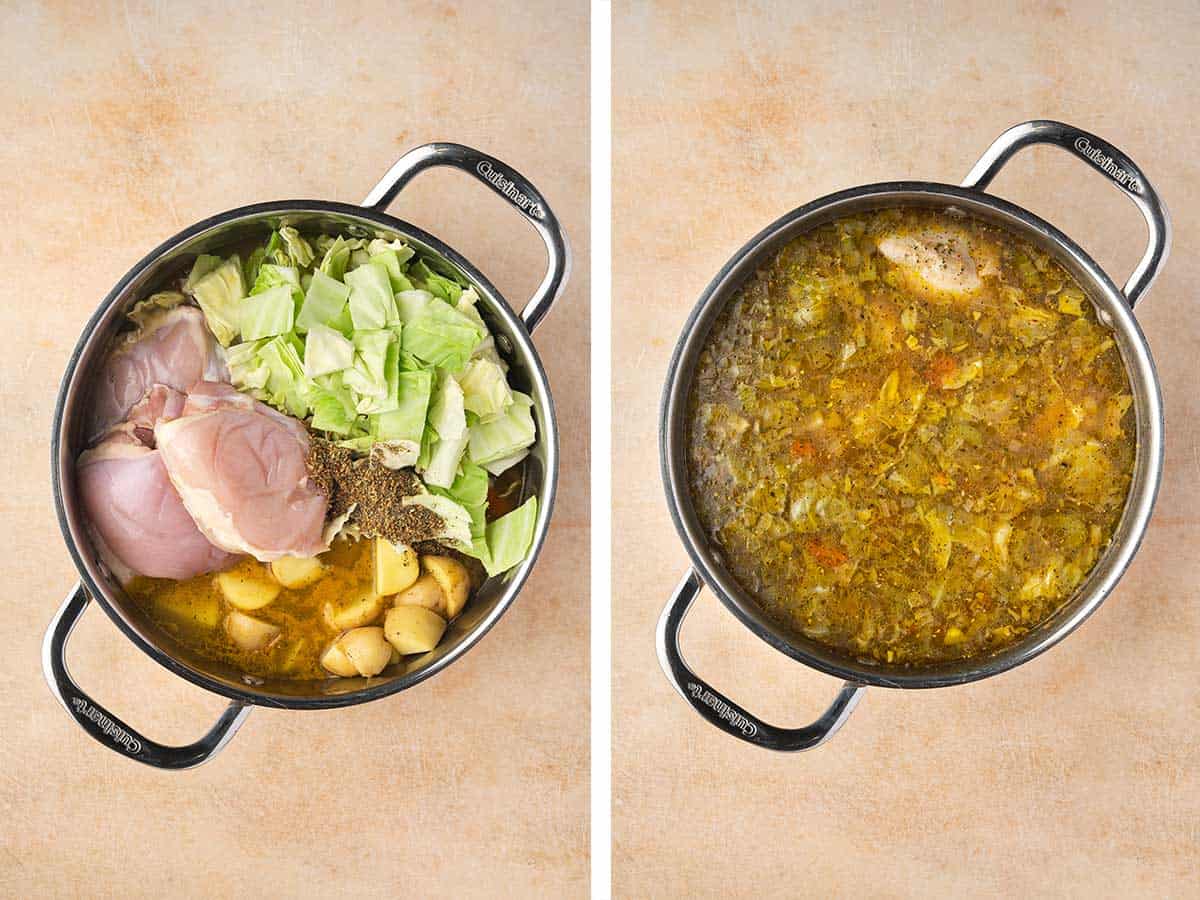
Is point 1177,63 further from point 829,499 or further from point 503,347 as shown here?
point 503,347

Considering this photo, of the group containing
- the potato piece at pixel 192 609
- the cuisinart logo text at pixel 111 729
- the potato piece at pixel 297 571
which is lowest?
the cuisinart logo text at pixel 111 729

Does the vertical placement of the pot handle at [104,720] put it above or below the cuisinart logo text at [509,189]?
below

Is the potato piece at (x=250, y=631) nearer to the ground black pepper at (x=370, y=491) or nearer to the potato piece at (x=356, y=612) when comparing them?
the potato piece at (x=356, y=612)

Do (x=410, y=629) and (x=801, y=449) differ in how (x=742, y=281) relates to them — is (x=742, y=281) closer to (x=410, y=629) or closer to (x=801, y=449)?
(x=801, y=449)

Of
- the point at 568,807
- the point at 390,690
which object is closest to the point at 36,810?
the point at 390,690

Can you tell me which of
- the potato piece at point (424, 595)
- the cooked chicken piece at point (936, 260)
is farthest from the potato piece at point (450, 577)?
the cooked chicken piece at point (936, 260)

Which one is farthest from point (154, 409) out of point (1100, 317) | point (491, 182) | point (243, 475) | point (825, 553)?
point (1100, 317)

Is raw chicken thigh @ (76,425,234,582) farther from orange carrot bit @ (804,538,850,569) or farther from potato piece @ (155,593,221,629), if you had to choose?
orange carrot bit @ (804,538,850,569)

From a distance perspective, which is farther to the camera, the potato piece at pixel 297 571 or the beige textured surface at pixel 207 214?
the beige textured surface at pixel 207 214
